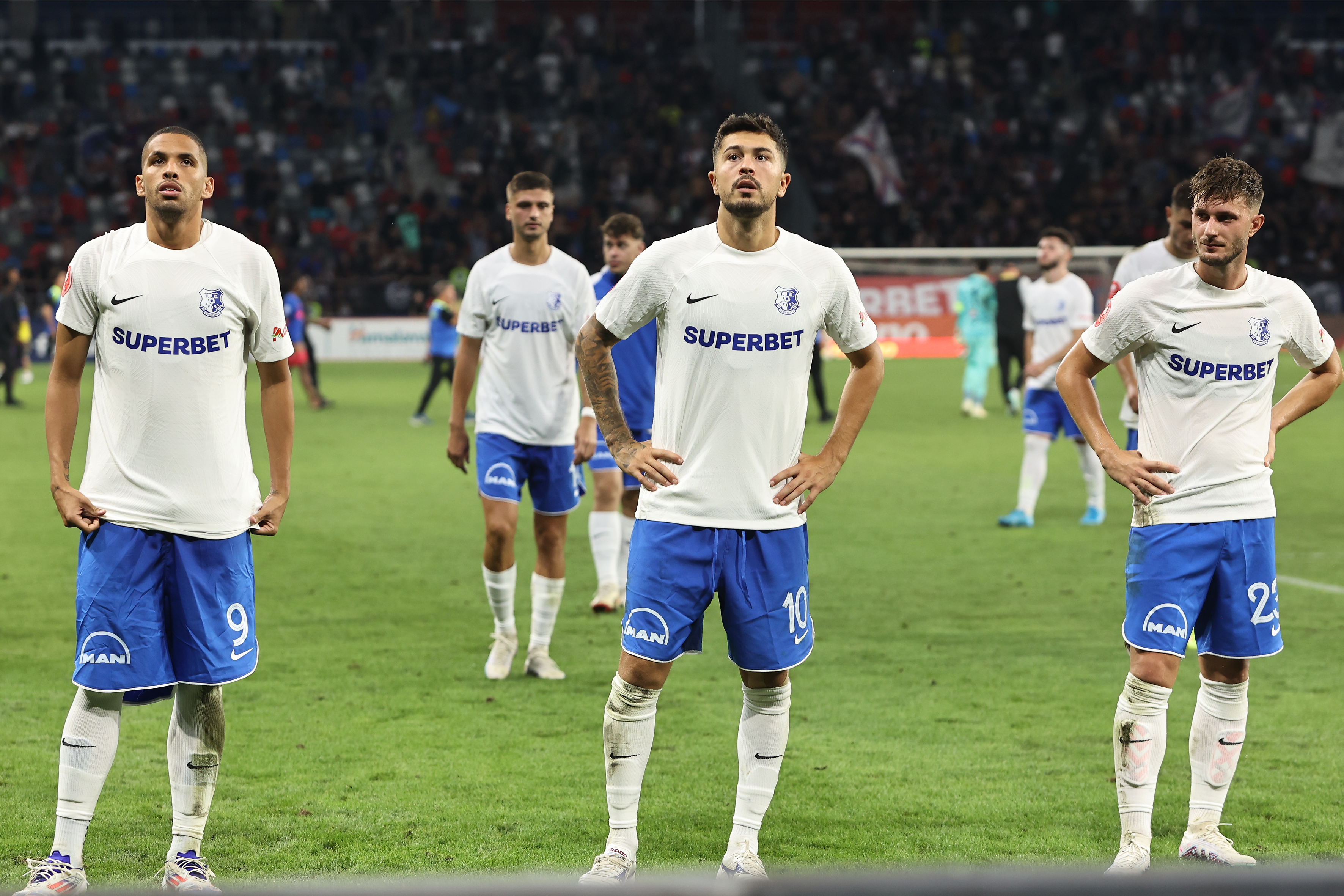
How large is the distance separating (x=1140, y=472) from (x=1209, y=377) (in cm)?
39

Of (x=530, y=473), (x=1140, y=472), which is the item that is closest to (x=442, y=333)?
(x=530, y=473)

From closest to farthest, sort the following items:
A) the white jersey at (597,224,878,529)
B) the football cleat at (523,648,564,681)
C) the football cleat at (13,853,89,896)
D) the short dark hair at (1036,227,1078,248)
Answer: the football cleat at (13,853,89,896) < the white jersey at (597,224,878,529) < the football cleat at (523,648,564,681) < the short dark hair at (1036,227,1078,248)

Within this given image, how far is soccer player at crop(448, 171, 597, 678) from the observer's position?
7.38 m

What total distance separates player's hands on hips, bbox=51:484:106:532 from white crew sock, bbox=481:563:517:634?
3.13 meters

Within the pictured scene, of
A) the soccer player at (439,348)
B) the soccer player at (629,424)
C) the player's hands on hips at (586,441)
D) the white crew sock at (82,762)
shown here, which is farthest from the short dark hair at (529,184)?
the soccer player at (439,348)

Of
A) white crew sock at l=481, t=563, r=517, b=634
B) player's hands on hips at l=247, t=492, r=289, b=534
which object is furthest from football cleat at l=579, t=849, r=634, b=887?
white crew sock at l=481, t=563, r=517, b=634

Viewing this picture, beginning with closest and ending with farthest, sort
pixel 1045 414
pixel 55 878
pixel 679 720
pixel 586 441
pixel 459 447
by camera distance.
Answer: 1. pixel 55 878
2. pixel 679 720
3. pixel 459 447
4. pixel 586 441
5. pixel 1045 414

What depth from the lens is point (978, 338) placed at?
69.9 feet

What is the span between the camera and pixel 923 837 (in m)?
5.09

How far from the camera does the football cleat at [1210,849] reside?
479 cm

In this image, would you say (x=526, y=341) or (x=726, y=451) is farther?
(x=526, y=341)

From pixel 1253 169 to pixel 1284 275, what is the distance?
Answer: 91.4 ft

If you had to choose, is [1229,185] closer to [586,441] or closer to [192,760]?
[586,441]

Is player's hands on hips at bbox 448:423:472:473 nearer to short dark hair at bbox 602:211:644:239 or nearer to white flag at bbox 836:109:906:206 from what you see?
short dark hair at bbox 602:211:644:239
